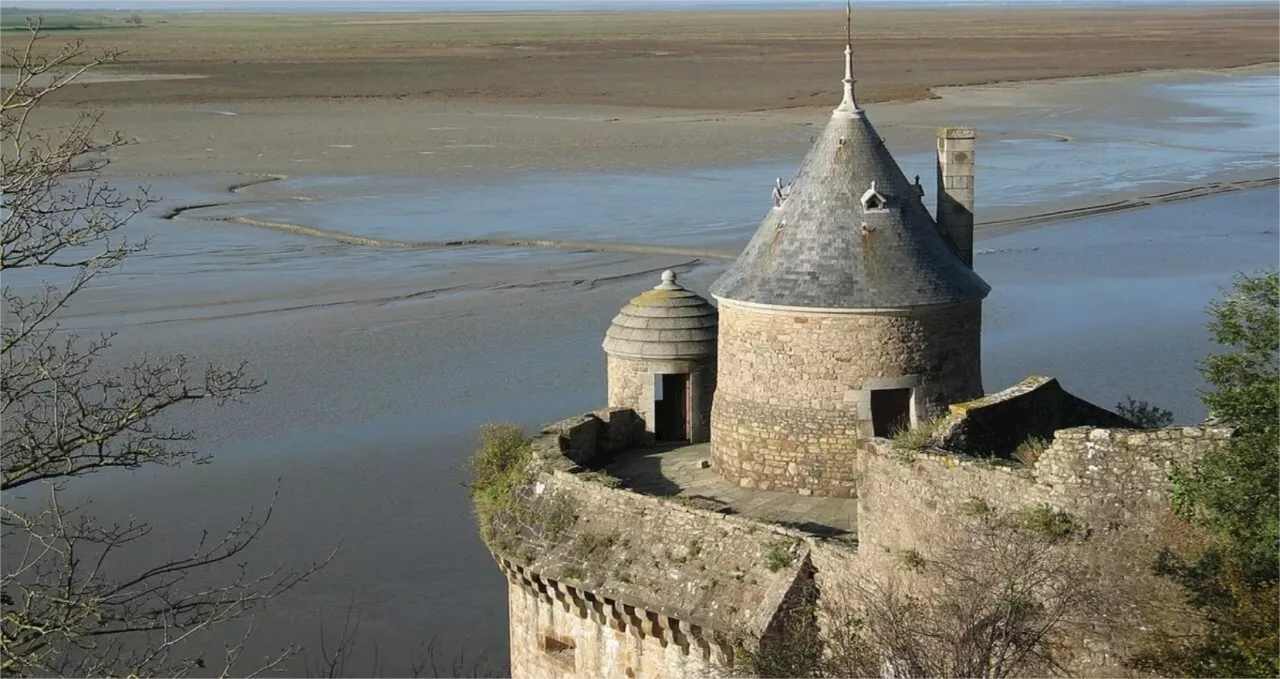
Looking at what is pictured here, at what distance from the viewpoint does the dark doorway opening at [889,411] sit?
688 inches

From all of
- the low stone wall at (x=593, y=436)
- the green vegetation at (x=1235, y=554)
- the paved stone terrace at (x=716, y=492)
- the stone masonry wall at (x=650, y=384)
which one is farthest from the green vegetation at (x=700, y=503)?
the green vegetation at (x=1235, y=554)

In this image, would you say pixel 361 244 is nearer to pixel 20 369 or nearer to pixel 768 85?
pixel 20 369

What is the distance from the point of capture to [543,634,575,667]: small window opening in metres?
16.7

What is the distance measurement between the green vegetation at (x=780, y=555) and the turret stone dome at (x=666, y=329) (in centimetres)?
451

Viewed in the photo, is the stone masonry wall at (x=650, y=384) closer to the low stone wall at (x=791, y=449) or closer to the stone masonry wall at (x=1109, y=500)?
the low stone wall at (x=791, y=449)

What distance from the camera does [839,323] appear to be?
1698cm

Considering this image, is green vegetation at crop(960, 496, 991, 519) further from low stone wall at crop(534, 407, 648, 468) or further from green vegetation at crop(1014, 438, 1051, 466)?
low stone wall at crop(534, 407, 648, 468)

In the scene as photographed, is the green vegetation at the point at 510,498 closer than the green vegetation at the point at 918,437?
No

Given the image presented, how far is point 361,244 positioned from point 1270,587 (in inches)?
1349

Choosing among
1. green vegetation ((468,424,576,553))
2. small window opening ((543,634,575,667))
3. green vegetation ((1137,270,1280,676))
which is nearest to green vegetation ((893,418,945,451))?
green vegetation ((1137,270,1280,676))

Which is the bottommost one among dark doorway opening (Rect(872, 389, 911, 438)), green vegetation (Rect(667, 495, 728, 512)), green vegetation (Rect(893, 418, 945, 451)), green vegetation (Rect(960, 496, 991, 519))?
green vegetation (Rect(667, 495, 728, 512))

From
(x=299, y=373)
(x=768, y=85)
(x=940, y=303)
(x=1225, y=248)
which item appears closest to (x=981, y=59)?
(x=768, y=85)

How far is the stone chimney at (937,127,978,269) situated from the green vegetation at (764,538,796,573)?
465 cm

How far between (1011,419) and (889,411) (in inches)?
67.4
